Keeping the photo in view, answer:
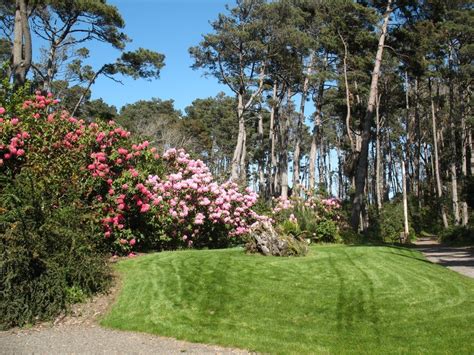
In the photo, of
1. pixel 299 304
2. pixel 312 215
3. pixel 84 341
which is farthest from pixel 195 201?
pixel 84 341

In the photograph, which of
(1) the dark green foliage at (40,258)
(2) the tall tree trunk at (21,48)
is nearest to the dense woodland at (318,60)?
(2) the tall tree trunk at (21,48)

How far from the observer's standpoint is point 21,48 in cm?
1215

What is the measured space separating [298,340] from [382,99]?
3290cm

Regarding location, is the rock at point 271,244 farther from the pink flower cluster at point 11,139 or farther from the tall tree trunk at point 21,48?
the tall tree trunk at point 21,48

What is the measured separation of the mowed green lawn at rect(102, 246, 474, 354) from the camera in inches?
212

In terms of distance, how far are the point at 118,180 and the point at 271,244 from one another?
3731 mm

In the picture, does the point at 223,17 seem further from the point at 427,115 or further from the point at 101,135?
the point at 427,115

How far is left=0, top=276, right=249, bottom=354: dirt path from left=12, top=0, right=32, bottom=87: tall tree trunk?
7.66 meters

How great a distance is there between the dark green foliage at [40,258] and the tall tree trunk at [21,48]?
559cm

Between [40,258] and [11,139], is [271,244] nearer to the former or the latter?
[40,258]

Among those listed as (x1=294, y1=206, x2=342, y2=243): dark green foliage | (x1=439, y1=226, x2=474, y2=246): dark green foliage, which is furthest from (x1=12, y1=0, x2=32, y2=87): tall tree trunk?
(x1=439, y1=226, x2=474, y2=246): dark green foliage

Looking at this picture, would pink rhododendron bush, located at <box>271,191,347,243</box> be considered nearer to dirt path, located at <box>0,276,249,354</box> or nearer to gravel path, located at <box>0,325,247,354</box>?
dirt path, located at <box>0,276,249,354</box>

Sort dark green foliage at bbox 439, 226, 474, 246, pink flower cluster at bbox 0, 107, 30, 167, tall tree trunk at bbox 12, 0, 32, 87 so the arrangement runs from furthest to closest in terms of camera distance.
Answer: dark green foliage at bbox 439, 226, 474, 246 → tall tree trunk at bbox 12, 0, 32, 87 → pink flower cluster at bbox 0, 107, 30, 167

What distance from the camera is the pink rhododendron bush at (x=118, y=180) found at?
339 inches
